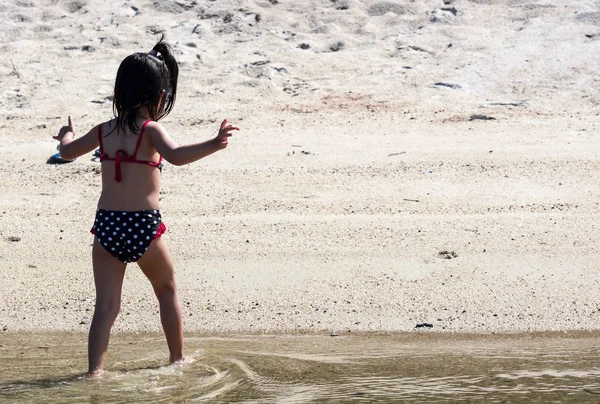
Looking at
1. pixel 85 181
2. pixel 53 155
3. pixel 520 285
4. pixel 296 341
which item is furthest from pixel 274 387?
pixel 53 155

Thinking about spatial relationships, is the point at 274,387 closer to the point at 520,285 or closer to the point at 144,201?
the point at 144,201

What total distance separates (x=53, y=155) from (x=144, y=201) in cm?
466

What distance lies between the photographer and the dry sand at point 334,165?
5629 mm

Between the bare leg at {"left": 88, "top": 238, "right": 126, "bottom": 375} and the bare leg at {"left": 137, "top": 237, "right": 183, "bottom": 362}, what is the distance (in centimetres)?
12

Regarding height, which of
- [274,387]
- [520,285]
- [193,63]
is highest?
[193,63]

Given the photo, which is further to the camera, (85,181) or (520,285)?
(85,181)

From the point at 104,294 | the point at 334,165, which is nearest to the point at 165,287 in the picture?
the point at 104,294

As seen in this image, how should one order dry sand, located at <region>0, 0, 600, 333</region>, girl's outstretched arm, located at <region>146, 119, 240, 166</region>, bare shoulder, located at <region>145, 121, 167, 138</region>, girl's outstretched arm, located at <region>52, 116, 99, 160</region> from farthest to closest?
dry sand, located at <region>0, 0, 600, 333</region> < girl's outstretched arm, located at <region>52, 116, 99, 160</region> < bare shoulder, located at <region>145, 121, 167, 138</region> < girl's outstretched arm, located at <region>146, 119, 240, 166</region>

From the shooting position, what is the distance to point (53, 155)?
28.2ft

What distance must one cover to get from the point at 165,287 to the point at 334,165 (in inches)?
162

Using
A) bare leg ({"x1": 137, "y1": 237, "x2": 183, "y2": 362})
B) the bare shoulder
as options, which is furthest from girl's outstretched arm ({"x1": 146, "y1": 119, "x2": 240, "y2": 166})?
bare leg ({"x1": 137, "y1": 237, "x2": 183, "y2": 362})

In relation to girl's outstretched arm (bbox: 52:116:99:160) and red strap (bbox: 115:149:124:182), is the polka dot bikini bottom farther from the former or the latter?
girl's outstretched arm (bbox: 52:116:99:160)

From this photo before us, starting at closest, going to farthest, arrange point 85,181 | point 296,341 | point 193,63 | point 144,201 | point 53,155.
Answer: point 144,201 < point 296,341 < point 85,181 < point 53,155 < point 193,63

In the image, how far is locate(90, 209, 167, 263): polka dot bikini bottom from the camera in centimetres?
414
